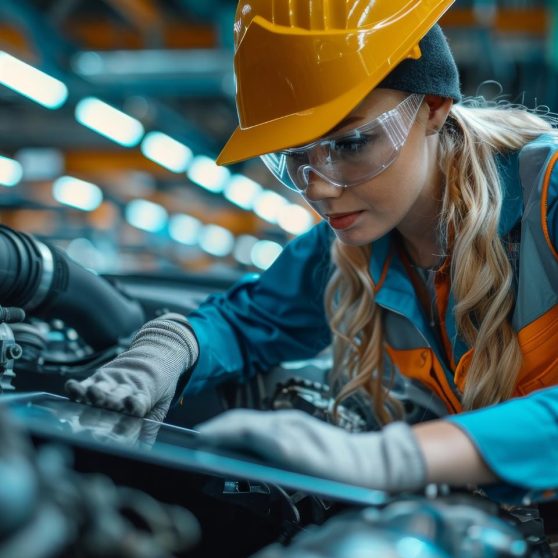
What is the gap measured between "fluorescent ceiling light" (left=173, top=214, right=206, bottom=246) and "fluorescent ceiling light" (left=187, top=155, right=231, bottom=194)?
10.1 feet

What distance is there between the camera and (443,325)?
159 centimetres

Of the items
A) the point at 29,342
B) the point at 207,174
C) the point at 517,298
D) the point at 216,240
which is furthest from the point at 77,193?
the point at 517,298

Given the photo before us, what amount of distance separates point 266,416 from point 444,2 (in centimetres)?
90

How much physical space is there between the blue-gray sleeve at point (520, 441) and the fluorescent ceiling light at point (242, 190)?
757cm

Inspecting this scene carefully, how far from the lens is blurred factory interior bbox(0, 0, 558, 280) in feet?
16.0

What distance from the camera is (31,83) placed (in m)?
4.75

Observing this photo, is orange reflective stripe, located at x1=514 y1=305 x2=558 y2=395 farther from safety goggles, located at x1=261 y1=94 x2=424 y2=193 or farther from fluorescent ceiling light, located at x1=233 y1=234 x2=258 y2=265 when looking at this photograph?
fluorescent ceiling light, located at x1=233 y1=234 x2=258 y2=265

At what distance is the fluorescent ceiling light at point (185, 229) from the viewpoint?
11352mm

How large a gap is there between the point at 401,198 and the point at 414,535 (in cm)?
82

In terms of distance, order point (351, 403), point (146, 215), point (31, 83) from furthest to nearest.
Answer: point (146, 215)
point (31, 83)
point (351, 403)

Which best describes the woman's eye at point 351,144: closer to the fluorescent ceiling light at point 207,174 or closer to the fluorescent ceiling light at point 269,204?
the fluorescent ceiling light at point 207,174

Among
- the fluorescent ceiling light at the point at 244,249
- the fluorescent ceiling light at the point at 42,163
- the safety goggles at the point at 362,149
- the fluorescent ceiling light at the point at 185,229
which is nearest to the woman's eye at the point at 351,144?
the safety goggles at the point at 362,149

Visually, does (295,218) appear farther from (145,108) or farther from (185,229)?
(145,108)

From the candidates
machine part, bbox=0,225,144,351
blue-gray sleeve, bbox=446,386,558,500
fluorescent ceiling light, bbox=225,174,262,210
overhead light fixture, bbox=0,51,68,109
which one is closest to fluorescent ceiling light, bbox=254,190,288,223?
fluorescent ceiling light, bbox=225,174,262,210
